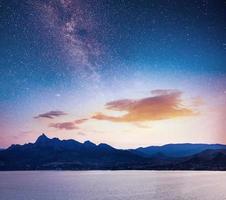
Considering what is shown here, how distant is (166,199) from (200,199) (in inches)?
518

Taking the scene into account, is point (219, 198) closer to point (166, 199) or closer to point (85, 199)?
point (166, 199)

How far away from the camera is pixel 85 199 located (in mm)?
130750

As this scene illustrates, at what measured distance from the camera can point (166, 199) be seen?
12875cm

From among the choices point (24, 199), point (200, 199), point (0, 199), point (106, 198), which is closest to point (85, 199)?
point (106, 198)

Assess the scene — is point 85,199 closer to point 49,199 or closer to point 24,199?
point 49,199

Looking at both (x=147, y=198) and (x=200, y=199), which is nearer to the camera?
(x=200, y=199)

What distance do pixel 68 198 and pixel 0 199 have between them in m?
26.9

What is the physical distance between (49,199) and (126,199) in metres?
31.0

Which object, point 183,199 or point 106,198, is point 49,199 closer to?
point 106,198

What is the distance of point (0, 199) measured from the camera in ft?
433

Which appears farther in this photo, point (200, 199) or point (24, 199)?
point (24, 199)

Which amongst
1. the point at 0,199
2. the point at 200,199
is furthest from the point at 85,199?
the point at 200,199

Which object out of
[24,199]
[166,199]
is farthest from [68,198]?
A: [166,199]

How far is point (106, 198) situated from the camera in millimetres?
133250
